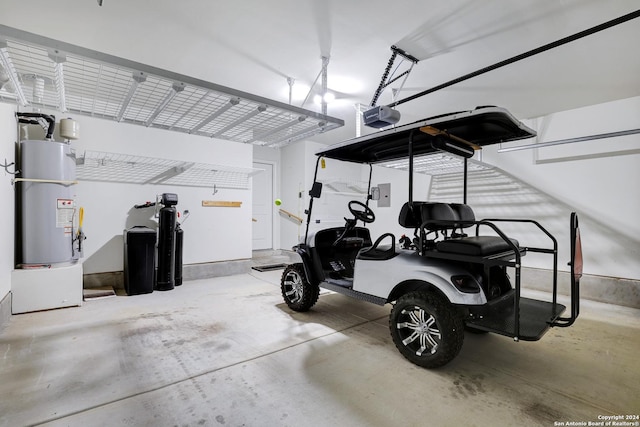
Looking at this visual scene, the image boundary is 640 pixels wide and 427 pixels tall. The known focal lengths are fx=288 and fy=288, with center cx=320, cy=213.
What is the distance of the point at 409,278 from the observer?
2443mm

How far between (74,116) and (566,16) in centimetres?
604

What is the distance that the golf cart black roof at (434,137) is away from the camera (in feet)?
7.18

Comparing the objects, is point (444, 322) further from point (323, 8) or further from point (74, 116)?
point (74, 116)

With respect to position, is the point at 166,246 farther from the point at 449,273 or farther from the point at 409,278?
the point at 449,273

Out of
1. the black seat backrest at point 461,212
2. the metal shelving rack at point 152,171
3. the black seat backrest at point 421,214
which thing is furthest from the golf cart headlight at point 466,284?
the metal shelving rack at point 152,171

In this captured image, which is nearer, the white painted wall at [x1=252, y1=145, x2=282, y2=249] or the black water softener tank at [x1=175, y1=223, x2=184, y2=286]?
the black water softener tank at [x1=175, y1=223, x2=184, y2=286]

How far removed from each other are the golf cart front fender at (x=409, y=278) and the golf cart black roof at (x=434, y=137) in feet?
3.70

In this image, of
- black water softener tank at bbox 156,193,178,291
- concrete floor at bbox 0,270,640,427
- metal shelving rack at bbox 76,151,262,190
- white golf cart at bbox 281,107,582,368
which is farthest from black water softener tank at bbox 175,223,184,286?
white golf cart at bbox 281,107,582,368

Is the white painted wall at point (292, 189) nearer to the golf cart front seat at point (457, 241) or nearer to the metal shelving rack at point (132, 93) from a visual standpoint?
the metal shelving rack at point (132, 93)

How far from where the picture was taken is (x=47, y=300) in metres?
3.47

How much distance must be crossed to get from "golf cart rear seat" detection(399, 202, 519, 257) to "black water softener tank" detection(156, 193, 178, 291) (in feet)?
12.0

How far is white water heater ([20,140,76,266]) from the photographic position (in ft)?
11.5

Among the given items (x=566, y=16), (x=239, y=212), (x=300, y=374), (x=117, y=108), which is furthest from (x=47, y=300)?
(x=566, y=16)

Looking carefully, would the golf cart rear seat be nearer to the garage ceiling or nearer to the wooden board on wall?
the garage ceiling
